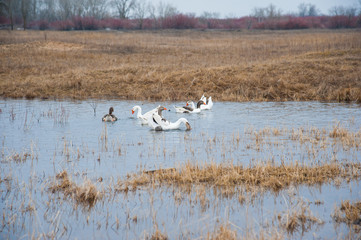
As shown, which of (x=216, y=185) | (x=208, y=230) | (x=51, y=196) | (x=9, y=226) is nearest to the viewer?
(x=208, y=230)

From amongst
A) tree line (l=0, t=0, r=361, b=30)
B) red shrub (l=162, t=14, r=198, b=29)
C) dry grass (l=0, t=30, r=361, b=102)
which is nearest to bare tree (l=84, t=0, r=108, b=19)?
tree line (l=0, t=0, r=361, b=30)

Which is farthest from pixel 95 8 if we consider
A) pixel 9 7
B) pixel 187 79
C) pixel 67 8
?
pixel 187 79

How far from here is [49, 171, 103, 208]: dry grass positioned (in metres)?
7.39

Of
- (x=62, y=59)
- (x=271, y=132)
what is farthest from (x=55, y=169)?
(x=62, y=59)

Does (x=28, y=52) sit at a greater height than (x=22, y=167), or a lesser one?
greater

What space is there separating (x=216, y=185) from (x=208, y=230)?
2.32 metres

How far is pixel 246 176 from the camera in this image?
27.6 ft

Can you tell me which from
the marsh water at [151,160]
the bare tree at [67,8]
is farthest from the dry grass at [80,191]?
the bare tree at [67,8]

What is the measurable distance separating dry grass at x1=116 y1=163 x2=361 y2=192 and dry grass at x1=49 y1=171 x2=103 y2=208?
612 millimetres

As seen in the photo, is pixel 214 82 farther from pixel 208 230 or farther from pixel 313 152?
pixel 208 230

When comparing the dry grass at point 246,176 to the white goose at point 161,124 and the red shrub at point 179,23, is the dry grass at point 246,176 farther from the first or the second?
the red shrub at point 179,23

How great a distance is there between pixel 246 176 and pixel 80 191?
3288 millimetres

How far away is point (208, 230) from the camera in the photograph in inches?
234

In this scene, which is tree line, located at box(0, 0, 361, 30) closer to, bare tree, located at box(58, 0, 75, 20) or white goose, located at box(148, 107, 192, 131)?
bare tree, located at box(58, 0, 75, 20)
